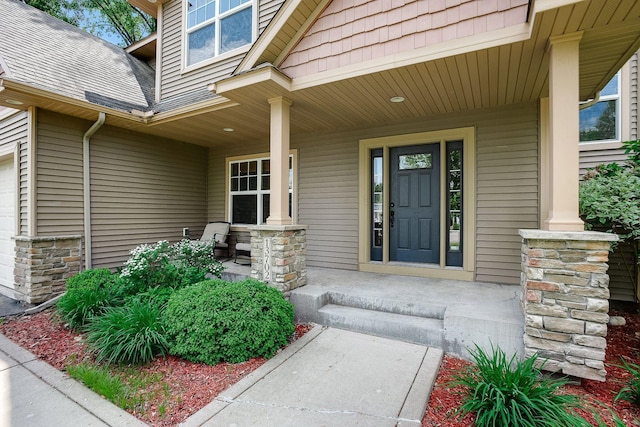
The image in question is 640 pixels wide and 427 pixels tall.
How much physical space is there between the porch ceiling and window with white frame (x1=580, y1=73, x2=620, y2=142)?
0.83 meters

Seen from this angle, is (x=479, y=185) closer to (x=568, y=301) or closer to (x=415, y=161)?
(x=415, y=161)

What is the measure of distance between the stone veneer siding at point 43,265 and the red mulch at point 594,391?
5354 millimetres

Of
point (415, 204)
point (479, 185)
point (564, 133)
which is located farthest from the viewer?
point (415, 204)

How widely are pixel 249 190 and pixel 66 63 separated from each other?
3.62 m

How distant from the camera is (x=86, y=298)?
3.79 meters

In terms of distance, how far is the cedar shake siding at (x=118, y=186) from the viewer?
470 centimetres

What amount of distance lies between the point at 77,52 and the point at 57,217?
10.3 ft

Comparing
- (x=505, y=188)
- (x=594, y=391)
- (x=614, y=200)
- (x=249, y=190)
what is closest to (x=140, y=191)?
(x=249, y=190)

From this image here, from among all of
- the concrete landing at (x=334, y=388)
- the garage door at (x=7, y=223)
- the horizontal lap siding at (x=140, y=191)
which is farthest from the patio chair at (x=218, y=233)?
the concrete landing at (x=334, y=388)

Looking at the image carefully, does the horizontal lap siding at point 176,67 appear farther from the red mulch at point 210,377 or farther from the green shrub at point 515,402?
the green shrub at point 515,402

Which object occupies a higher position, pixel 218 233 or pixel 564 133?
A: pixel 564 133

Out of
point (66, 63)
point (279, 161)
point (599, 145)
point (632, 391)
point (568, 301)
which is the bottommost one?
point (632, 391)

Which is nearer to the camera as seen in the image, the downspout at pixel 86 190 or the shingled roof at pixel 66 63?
the shingled roof at pixel 66 63

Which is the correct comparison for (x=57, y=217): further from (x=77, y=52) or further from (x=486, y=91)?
(x=486, y=91)
